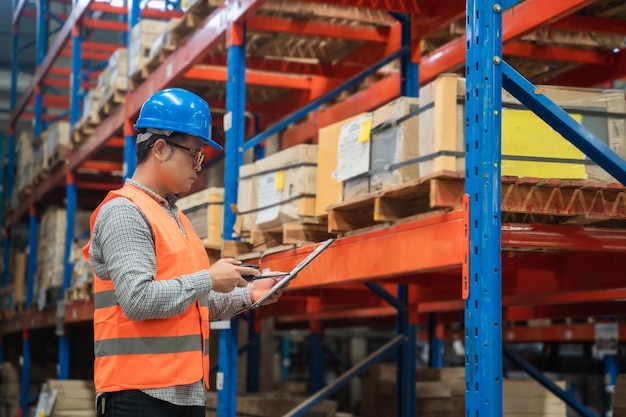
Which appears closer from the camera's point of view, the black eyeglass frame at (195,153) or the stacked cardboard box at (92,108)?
the black eyeglass frame at (195,153)

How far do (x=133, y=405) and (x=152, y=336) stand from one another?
0.23m

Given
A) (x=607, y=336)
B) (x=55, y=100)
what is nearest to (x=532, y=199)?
(x=607, y=336)

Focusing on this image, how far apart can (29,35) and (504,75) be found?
20178mm

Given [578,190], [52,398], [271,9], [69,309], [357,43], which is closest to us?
[578,190]

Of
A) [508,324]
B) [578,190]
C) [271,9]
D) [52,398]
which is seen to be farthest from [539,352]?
[578,190]

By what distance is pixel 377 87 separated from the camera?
854cm

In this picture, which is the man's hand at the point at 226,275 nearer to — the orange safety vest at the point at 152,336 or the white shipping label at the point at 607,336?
the orange safety vest at the point at 152,336

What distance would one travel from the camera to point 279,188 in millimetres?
6145

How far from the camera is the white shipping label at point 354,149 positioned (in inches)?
206

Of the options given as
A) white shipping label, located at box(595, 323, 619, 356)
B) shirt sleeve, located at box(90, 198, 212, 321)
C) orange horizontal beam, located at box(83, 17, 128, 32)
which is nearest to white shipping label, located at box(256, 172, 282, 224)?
shirt sleeve, located at box(90, 198, 212, 321)

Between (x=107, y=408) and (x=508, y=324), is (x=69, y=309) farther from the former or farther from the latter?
(x=107, y=408)

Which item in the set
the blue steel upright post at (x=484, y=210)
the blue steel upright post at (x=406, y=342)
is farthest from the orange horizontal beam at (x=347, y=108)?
the blue steel upright post at (x=484, y=210)

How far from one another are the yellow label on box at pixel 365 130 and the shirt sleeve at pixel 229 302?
174cm

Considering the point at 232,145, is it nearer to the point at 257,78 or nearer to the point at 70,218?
the point at 257,78
